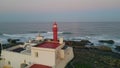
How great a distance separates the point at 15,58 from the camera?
16.7m

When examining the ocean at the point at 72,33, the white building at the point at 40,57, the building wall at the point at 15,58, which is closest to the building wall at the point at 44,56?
the white building at the point at 40,57

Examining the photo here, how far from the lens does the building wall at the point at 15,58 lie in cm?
1588

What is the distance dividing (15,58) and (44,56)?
184 inches

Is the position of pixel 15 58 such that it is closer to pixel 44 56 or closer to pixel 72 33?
pixel 44 56

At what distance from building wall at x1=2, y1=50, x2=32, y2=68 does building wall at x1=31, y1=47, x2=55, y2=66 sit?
143cm

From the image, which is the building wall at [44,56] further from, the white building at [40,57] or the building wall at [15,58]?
the building wall at [15,58]

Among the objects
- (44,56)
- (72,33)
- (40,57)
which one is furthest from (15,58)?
(72,33)

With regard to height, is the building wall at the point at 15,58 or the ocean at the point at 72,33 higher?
the building wall at the point at 15,58

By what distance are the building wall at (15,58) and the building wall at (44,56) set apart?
1.43 m

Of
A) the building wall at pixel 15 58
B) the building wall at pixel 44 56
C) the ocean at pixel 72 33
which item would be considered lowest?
the ocean at pixel 72 33

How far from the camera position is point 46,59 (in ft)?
45.2

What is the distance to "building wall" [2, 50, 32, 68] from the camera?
52.1 feet

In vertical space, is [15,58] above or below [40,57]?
below

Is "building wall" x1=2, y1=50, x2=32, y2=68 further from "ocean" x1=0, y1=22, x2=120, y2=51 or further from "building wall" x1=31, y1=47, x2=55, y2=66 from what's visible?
"ocean" x1=0, y1=22, x2=120, y2=51
